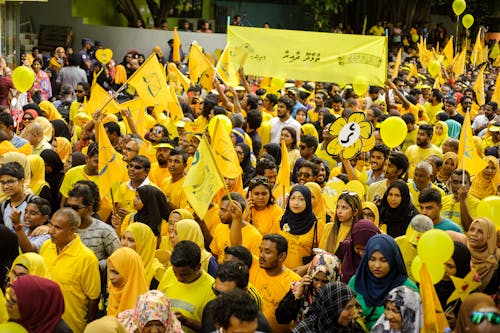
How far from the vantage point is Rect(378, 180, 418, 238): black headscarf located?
284 inches

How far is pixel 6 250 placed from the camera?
6.05m

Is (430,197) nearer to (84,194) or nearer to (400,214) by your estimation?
(400,214)

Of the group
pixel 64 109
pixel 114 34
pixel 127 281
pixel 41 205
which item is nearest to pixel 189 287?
pixel 127 281

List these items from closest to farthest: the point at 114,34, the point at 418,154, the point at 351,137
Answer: the point at 351,137 → the point at 418,154 → the point at 114,34

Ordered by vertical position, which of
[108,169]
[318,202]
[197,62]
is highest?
[197,62]

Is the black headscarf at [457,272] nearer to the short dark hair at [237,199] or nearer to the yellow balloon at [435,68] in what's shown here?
the short dark hair at [237,199]

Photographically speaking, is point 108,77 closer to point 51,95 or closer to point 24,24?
point 51,95

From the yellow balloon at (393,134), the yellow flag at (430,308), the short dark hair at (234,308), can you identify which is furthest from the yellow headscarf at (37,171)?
the yellow flag at (430,308)

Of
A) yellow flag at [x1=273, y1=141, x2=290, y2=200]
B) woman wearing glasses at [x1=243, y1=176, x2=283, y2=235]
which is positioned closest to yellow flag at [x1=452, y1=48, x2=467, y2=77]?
yellow flag at [x1=273, y1=141, x2=290, y2=200]

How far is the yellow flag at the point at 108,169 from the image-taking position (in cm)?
784

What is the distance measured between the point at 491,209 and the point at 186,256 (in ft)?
7.78

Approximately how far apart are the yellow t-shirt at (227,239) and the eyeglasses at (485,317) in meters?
2.61

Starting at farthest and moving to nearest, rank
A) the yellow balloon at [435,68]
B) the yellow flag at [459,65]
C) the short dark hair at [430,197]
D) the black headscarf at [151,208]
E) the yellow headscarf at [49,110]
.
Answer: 1. the yellow flag at [459,65]
2. the yellow balloon at [435,68]
3. the yellow headscarf at [49,110]
4. the black headscarf at [151,208]
5. the short dark hair at [430,197]

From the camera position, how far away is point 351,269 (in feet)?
20.0
